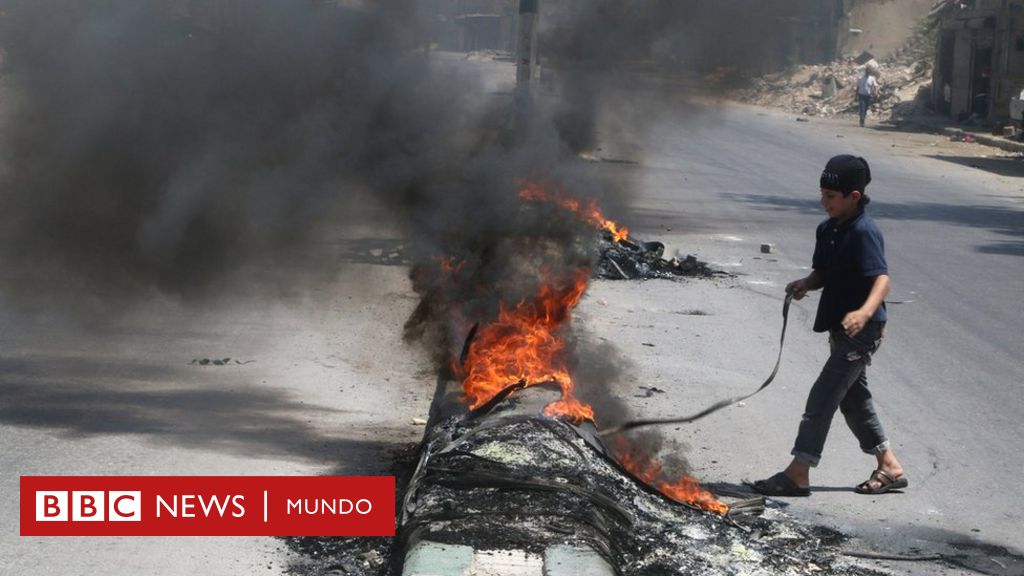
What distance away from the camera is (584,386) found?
5.75 meters

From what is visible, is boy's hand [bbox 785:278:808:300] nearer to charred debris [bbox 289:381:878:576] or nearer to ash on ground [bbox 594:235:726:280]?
charred debris [bbox 289:381:878:576]

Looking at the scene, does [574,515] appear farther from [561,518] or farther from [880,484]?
[880,484]

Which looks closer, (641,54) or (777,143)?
(641,54)

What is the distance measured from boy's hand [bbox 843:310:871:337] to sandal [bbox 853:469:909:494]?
738 millimetres

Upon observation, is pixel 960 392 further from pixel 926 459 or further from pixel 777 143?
pixel 777 143

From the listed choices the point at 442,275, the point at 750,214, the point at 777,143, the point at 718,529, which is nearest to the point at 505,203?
the point at 442,275

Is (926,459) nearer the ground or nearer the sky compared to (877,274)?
nearer the ground

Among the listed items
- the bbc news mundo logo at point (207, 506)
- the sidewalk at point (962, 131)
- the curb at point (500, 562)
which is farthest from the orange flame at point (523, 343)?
the sidewalk at point (962, 131)

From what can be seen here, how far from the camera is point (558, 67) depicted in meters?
9.14

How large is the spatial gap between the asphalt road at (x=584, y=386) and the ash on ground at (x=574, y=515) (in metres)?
0.41

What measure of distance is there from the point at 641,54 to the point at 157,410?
4.17 meters

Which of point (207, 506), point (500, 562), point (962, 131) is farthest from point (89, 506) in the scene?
point (962, 131)

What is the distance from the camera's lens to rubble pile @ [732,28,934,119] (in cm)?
3672

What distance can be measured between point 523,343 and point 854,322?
5.05 ft
